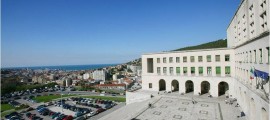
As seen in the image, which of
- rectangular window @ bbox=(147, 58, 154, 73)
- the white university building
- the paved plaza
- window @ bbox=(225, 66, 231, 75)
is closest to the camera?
the white university building

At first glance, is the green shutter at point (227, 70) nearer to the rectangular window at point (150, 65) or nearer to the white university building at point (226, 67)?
the white university building at point (226, 67)

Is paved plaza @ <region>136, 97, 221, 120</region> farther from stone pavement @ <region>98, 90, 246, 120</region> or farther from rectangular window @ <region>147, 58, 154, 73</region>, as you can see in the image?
rectangular window @ <region>147, 58, 154, 73</region>

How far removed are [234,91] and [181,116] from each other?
1622 cm

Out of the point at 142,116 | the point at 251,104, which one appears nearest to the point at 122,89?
the point at 142,116

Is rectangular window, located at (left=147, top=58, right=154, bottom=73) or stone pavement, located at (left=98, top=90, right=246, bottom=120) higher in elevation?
rectangular window, located at (left=147, top=58, right=154, bottom=73)

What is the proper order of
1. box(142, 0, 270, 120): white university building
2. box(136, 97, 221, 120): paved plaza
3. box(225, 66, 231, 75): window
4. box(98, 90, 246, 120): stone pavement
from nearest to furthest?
1. box(142, 0, 270, 120): white university building
2. box(98, 90, 246, 120): stone pavement
3. box(136, 97, 221, 120): paved plaza
4. box(225, 66, 231, 75): window

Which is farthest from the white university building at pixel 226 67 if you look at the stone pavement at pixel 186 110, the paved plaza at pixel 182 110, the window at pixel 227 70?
the paved plaza at pixel 182 110

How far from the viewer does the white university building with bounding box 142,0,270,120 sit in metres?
23.3

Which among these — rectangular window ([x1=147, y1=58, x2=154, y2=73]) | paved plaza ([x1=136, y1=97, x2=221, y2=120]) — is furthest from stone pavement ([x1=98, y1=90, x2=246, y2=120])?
rectangular window ([x1=147, y1=58, x2=154, y2=73])

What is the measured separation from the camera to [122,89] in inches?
5226

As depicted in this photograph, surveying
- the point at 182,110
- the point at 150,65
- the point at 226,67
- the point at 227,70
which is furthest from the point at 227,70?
the point at 150,65

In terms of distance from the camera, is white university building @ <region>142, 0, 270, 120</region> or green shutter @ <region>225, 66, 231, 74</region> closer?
white university building @ <region>142, 0, 270, 120</region>

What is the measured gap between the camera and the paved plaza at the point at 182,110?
3278cm

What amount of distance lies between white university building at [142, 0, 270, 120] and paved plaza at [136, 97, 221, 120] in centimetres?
491
